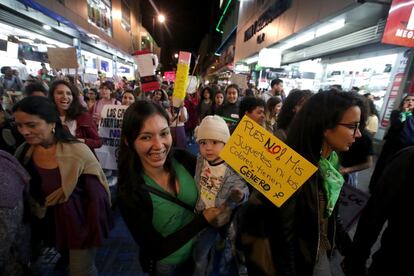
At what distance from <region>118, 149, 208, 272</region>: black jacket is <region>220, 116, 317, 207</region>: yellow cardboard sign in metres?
0.39

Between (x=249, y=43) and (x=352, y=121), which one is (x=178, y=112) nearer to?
(x=352, y=121)

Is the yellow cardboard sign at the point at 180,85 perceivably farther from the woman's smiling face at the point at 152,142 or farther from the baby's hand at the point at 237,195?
the baby's hand at the point at 237,195

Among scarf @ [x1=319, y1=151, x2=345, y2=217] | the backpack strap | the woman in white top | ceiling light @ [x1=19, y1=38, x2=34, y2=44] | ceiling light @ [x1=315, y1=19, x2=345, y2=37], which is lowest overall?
the woman in white top

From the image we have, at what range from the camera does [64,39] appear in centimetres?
1127

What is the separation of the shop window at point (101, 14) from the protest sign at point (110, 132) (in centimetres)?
1305

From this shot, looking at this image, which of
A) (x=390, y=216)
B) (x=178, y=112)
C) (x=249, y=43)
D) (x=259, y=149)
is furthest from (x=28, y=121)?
(x=249, y=43)

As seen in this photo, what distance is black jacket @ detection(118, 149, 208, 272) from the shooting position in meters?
1.24

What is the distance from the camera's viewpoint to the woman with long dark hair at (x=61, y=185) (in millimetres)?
1740

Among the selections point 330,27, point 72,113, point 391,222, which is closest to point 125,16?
point 330,27

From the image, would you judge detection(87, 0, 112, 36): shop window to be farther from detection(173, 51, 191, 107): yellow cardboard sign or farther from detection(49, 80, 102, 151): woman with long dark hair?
detection(49, 80, 102, 151): woman with long dark hair

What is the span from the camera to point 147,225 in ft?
4.10

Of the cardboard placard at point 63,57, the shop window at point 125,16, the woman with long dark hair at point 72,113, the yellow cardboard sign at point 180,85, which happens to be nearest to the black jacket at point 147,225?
the woman with long dark hair at point 72,113

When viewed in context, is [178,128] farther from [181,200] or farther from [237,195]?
[237,195]

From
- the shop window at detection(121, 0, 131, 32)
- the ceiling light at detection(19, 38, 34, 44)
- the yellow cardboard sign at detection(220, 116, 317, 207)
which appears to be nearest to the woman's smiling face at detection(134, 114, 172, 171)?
the yellow cardboard sign at detection(220, 116, 317, 207)
